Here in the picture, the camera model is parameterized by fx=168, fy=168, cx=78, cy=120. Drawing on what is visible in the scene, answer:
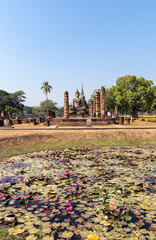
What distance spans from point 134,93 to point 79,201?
4393 cm

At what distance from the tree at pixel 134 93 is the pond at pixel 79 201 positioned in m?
40.1

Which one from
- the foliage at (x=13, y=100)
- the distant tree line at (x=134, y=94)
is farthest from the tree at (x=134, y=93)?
the foliage at (x=13, y=100)

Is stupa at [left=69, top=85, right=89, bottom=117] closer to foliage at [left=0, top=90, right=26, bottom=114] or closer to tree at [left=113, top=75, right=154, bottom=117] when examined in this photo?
tree at [left=113, top=75, right=154, bottom=117]

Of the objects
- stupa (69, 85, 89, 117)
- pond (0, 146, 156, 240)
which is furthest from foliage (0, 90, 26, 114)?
pond (0, 146, 156, 240)

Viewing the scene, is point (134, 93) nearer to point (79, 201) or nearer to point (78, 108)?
point (78, 108)

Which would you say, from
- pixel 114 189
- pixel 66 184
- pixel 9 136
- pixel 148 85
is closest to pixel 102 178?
pixel 114 189

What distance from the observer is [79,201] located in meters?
4.70

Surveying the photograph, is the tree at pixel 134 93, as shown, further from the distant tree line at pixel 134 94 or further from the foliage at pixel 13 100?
the foliage at pixel 13 100

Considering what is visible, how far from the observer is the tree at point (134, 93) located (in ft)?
147

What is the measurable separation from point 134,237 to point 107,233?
518mm

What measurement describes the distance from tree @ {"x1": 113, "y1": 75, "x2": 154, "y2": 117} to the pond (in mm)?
40056

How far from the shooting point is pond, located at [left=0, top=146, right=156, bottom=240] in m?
3.54

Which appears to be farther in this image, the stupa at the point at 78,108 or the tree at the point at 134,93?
the tree at the point at 134,93

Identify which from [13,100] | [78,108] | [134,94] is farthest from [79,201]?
[13,100]
